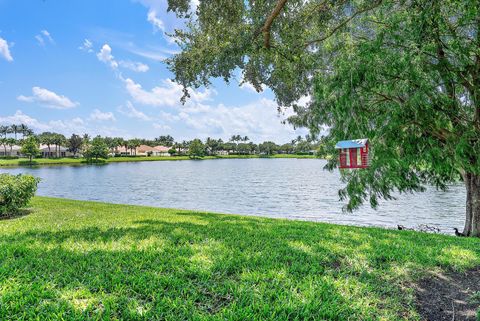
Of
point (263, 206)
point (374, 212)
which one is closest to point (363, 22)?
point (374, 212)

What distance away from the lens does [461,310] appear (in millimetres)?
3092

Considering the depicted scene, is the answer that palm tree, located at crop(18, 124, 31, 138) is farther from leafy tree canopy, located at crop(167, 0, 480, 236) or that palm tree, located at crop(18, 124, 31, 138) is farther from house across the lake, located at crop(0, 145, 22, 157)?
leafy tree canopy, located at crop(167, 0, 480, 236)

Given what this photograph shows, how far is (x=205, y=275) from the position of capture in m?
3.35

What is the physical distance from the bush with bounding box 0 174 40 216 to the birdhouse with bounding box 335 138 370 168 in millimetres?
8034

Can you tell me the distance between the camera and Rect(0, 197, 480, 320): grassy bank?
8.93 ft

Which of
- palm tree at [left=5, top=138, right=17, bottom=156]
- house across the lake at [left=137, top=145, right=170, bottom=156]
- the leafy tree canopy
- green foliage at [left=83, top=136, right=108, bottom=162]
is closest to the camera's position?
the leafy tree canopy

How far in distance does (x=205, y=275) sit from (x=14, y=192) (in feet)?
24.2

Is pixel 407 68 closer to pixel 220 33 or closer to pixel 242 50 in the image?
pixel 242 50

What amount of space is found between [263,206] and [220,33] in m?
13.3

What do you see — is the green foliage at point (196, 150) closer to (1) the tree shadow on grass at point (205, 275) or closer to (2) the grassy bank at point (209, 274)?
(2) the grassy bank at point (209, 274)

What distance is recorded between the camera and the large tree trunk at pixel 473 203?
29.1 ft

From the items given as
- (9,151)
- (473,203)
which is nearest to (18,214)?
(473,203)

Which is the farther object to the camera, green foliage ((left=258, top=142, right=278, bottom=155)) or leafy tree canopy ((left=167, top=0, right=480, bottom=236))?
green foliage ((left=258, top=142, right=278, bottom=155))

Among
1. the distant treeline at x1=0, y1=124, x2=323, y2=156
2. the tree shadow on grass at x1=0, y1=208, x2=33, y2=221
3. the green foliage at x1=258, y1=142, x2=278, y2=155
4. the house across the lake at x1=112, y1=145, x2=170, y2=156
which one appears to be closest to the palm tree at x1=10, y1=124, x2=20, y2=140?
the distant treeline at x1=0, y1=124, x2=323, y2=156
